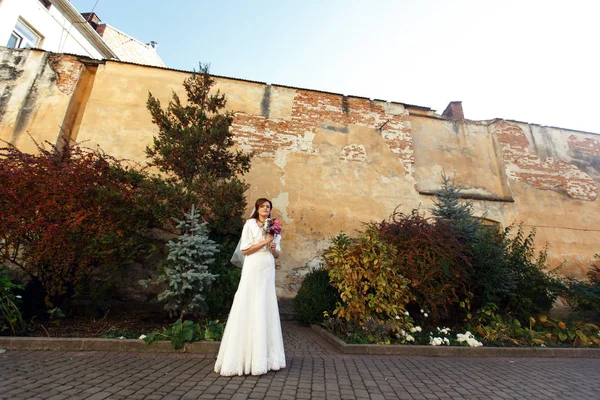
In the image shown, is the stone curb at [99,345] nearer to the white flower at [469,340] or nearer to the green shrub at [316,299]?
the green shrub at [316,299]

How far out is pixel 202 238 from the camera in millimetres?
5176

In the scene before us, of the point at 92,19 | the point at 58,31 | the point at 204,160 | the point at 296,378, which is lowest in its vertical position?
the point at 296,378

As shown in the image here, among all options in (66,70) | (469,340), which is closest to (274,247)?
(469,340)

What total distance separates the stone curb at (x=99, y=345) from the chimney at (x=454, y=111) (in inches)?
485

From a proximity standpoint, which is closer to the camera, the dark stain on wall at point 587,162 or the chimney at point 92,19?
the dark stain on wall at point 587,162

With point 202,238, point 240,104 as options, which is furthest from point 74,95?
point 202,238

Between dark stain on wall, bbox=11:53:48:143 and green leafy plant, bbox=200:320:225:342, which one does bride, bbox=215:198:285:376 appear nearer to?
green leafy plant, bbox=200:320:225:342

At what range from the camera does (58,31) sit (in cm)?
1405

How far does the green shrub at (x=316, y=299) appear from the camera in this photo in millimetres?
6363

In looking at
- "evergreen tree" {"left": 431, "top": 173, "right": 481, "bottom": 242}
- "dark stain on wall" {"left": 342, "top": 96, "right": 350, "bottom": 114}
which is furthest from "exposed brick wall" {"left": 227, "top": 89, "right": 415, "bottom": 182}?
"evergreen tree" {"left": 431, "top": 173, "right": 481, "bottom": 242}

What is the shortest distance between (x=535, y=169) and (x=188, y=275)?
1294 cm

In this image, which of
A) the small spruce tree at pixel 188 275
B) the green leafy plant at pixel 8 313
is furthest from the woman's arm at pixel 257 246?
the green leafy plant at pixel 8 313

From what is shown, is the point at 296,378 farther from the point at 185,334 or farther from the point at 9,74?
the point at 9,74

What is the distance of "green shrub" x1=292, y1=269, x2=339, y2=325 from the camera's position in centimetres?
636
